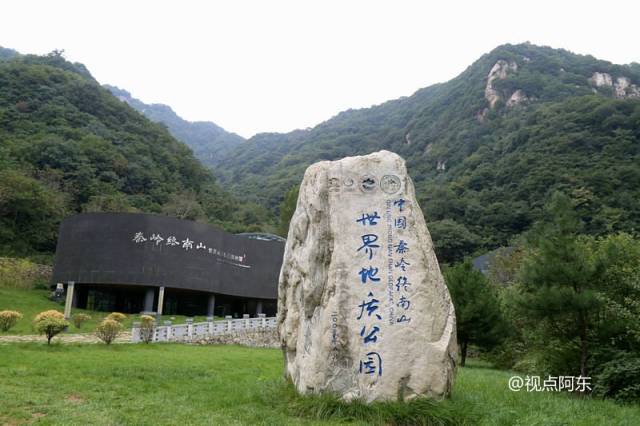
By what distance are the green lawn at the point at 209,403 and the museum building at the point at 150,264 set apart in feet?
46.8

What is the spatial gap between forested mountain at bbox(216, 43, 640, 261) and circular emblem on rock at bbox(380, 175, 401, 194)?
34.2 m

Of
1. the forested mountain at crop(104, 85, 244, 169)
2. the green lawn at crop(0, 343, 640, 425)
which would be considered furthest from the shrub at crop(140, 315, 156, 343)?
the forested mountain at crop(104, 85, 244, 169)

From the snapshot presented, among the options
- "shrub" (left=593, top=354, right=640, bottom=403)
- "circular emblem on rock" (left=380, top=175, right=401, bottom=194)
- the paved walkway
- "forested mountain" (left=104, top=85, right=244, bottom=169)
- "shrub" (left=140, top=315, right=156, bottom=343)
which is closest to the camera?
"circular emblem on rock" (left=380, top=175, right=401, bottom=194)

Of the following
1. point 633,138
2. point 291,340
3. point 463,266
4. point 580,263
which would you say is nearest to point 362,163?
point 291,340

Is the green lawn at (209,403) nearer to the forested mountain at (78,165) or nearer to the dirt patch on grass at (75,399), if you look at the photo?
the dirt patch on grass at (75,399)

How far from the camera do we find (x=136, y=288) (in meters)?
26.1

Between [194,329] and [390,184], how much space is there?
14.3 m

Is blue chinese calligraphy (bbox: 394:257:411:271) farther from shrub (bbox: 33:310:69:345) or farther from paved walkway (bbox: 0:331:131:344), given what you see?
paved walkway (bbox: 0:331:131:344)

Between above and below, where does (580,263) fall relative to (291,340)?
above

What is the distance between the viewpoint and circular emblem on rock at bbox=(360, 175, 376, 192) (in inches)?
274

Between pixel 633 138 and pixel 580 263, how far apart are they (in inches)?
1843

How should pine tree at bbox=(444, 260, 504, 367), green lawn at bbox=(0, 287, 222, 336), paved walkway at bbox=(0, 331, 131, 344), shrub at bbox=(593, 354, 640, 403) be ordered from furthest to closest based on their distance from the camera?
green lawn at bbox=(0, 287, 222, 336)
pine tree at bbox=(444, 260, 504, 367)
paved walkway at bbox=(0, 331, 131, 344)
shrub at bbox=(593, 354, 640, 403)

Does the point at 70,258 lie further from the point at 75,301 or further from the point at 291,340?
the point at 291,340

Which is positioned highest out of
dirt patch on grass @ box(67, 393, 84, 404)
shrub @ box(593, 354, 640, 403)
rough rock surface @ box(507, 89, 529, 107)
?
rough rock surface @ box(507, 89, 529, 107)
